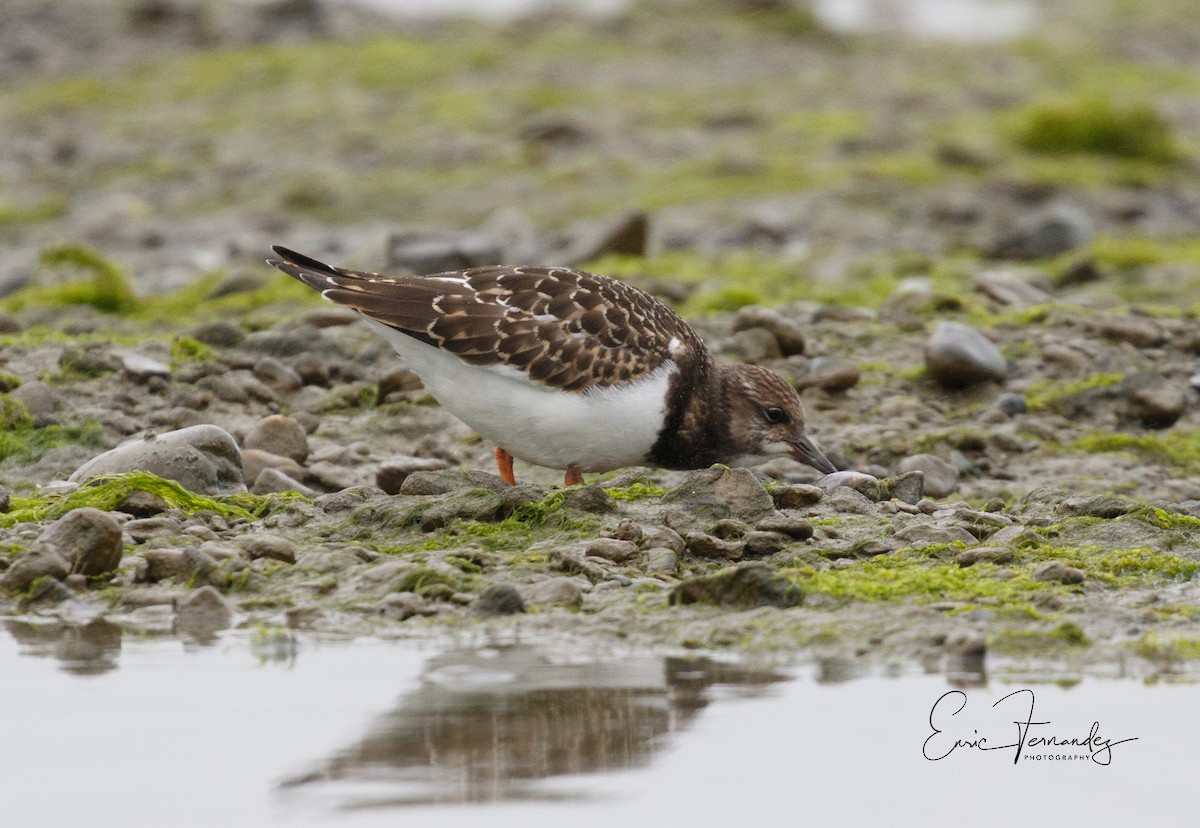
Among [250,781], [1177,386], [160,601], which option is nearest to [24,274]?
[160,601]

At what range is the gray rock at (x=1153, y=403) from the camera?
8.75m

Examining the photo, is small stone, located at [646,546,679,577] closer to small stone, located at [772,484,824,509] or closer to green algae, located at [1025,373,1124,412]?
small stone, located at [772,484,824,509]

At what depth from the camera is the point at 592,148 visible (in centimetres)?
1855

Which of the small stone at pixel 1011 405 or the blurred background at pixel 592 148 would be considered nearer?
the small stone at pixel 1011 405

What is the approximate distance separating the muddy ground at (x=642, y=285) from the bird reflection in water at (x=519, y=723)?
348mm

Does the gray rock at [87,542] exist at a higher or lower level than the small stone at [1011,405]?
lower

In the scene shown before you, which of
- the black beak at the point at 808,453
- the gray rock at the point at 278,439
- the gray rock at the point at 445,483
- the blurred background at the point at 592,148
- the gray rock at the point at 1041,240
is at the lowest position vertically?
the gray rock at the point at 445,483

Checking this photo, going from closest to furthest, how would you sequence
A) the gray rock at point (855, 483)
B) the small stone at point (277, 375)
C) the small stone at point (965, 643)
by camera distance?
1. the small stone at point (965, 643)
2. the gray rock at point (855, 483)
3. the small stone at point (277, 375)

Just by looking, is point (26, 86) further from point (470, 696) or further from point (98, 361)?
point (470, 696)

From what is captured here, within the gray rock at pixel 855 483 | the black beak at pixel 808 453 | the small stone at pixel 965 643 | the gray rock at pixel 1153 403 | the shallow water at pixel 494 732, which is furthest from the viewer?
the gray rock at pixel 1153 403

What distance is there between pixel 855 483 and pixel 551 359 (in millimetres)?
1435

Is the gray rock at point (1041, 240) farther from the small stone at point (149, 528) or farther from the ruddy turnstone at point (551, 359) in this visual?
the small stone at point (149, 528)

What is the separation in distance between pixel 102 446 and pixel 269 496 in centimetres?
156

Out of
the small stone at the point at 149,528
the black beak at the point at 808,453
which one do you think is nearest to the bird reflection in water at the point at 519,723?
the small stone at the point at 149,528
